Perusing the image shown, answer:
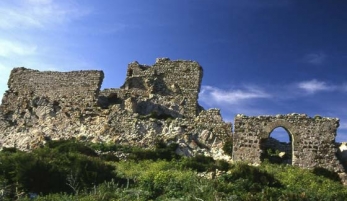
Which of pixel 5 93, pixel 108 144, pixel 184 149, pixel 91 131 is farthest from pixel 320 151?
pixel 5 93

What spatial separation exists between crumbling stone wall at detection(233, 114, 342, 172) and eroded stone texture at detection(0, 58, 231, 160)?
1.87m

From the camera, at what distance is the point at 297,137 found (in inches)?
1109

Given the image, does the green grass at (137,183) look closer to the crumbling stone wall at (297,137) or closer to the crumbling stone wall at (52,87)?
the crumbling stone wall at (297,137)

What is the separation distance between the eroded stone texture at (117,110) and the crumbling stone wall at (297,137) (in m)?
1.87

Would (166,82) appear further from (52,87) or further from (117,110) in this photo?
(52,87)

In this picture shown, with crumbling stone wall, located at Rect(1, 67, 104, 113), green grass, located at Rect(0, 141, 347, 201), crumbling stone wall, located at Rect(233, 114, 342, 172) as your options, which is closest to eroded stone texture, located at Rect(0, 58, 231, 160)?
crumbling stone wall, located at Rect(1, 67, 104, 113)

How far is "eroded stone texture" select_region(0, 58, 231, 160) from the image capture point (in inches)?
1224

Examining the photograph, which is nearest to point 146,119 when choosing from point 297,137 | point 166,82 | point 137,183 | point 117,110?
point 117,110

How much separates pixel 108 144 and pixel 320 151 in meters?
15.0

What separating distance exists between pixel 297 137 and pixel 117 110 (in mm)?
14203

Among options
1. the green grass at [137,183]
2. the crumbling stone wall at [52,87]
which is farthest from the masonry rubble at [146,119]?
the green grass at [137,183]

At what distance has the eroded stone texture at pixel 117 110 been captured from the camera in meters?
31.1

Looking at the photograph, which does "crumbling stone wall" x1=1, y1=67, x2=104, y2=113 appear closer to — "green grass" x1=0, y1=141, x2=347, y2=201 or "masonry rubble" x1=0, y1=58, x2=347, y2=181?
"masonry rubble" x1=0, y1=58, x2=347, y2=181

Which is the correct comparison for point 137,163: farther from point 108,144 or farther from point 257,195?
point 257,195
